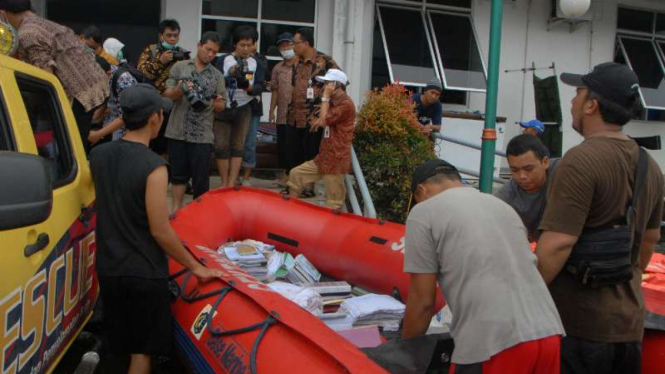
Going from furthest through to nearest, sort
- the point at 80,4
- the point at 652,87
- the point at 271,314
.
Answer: the point at 652,87, the point at 80,4, the point at 271,314

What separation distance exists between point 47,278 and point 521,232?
6.14ft

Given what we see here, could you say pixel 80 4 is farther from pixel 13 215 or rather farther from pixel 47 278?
pixel 13 215

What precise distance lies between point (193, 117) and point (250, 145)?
1.40m

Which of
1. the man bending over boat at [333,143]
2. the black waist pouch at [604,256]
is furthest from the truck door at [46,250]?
the man bending over boat at [333,143]

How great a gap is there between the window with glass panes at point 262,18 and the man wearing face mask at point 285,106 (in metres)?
2.07

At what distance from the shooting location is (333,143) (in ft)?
19.8

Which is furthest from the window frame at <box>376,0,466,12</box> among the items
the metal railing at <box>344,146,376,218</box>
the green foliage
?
the metal railing at <box>344,146,376,218</box>

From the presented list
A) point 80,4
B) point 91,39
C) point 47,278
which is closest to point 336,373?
point 47,278

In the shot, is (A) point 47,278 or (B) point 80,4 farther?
(B) point 80,4

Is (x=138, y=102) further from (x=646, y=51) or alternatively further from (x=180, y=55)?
(x=646, y=51)

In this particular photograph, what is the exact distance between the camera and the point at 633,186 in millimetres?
2418

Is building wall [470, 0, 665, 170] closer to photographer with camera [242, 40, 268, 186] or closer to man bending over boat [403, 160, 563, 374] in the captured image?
photographer with camera [242, 40, 268, 186]

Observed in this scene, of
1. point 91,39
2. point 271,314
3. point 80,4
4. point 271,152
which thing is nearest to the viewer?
point 271,314

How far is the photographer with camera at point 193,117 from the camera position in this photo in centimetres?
570
